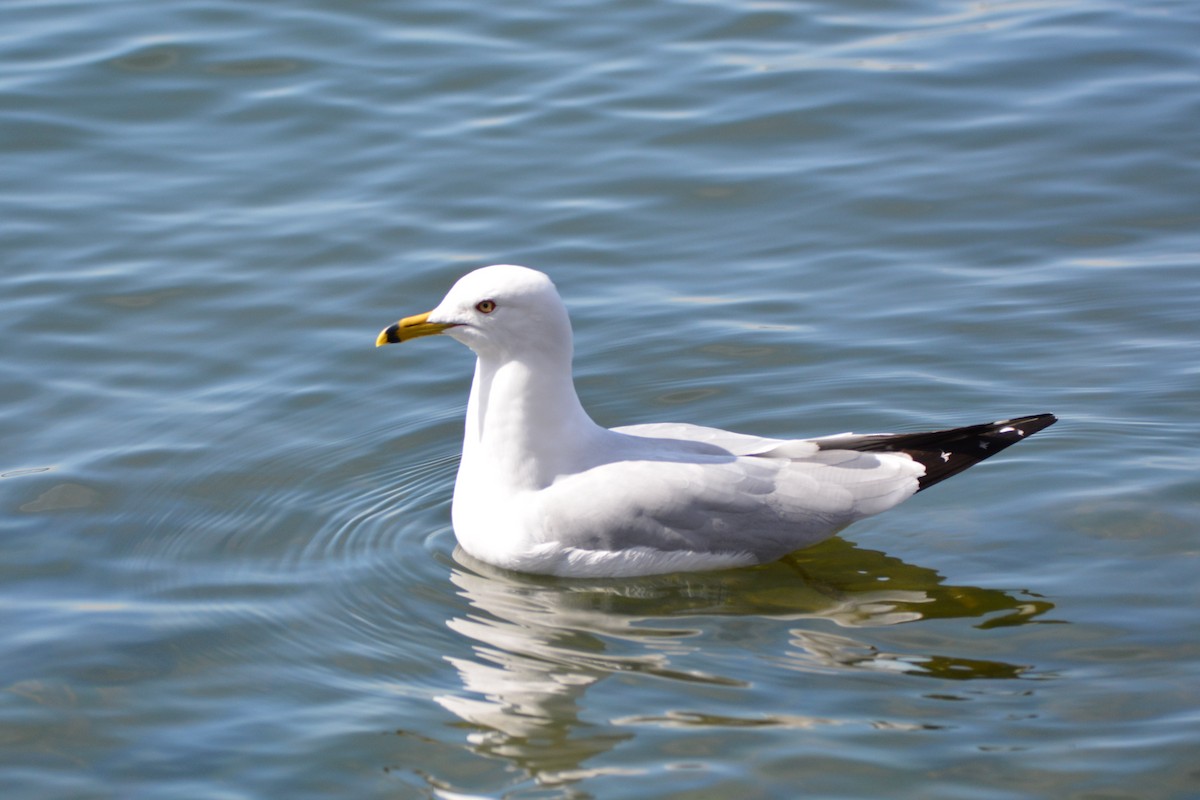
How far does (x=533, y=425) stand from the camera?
729 cm

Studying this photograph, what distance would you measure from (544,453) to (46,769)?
2.31 m

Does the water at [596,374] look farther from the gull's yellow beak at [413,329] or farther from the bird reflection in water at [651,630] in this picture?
the gull's yellow beak at [413,329]

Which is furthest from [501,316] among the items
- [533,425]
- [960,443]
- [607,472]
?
[960,443]

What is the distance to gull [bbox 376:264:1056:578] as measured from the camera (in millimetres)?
7145

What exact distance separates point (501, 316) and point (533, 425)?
0.47m

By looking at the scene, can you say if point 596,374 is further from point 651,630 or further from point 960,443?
point 651,630

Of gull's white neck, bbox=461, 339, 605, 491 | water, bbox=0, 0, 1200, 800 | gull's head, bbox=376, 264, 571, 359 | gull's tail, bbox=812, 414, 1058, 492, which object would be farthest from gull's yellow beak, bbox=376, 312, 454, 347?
gull's tail, bbox=812, 414, 1058, 492

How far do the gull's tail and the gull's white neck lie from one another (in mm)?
1367

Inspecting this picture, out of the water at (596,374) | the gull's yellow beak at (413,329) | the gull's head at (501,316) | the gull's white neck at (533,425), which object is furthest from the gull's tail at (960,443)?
the gull's yellow beak at (413,329)

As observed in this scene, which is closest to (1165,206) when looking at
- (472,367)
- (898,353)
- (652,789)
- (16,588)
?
(898,353)

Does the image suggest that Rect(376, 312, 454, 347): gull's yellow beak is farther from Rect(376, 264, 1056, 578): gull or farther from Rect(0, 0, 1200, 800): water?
Rect(0, 0, 1200, 800): water

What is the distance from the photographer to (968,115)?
11.7m

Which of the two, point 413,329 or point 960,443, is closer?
point 413,329

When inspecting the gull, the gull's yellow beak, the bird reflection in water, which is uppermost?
the gull's yellow beak
